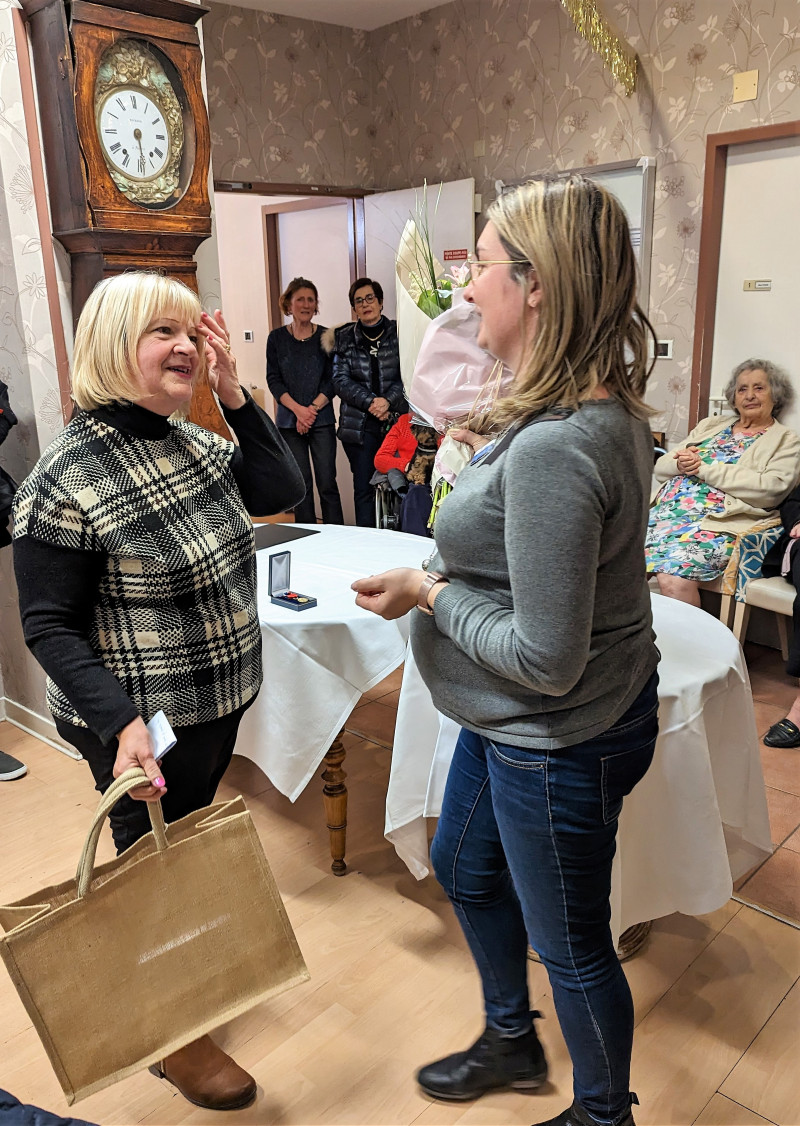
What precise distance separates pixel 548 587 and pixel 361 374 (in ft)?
12.5

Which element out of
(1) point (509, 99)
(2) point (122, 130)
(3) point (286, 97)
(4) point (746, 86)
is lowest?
(2) point (122, 130)

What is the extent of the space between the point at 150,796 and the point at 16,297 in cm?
185

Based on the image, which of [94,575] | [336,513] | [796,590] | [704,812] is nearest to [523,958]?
[704,812]

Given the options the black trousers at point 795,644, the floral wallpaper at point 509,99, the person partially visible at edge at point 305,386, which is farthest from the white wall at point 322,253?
the black trousers at point 795,644

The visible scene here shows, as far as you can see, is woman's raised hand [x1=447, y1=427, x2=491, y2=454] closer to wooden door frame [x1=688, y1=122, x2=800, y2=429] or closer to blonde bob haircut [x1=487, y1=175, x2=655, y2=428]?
blonde bob haircut [x1=487, y1=175, x2=655, y2=428]

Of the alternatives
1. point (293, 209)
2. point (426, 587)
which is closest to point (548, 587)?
point (426, 587)

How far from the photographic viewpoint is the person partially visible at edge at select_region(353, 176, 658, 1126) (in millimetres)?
967

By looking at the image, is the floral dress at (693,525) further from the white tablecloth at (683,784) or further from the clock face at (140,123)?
the clock face at (140,123)

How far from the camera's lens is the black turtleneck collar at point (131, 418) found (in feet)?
4.15

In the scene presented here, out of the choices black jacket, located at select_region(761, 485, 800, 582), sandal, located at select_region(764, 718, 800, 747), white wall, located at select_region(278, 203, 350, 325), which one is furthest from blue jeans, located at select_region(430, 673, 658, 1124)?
white wall, located at select_region(278, 203, 350, 325)

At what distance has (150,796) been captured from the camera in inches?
46.3

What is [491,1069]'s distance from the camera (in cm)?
145

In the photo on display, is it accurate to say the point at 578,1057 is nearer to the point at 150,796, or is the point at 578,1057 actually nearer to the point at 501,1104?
the point at 501,1104

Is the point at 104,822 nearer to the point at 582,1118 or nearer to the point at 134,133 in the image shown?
the point at 582,1118
